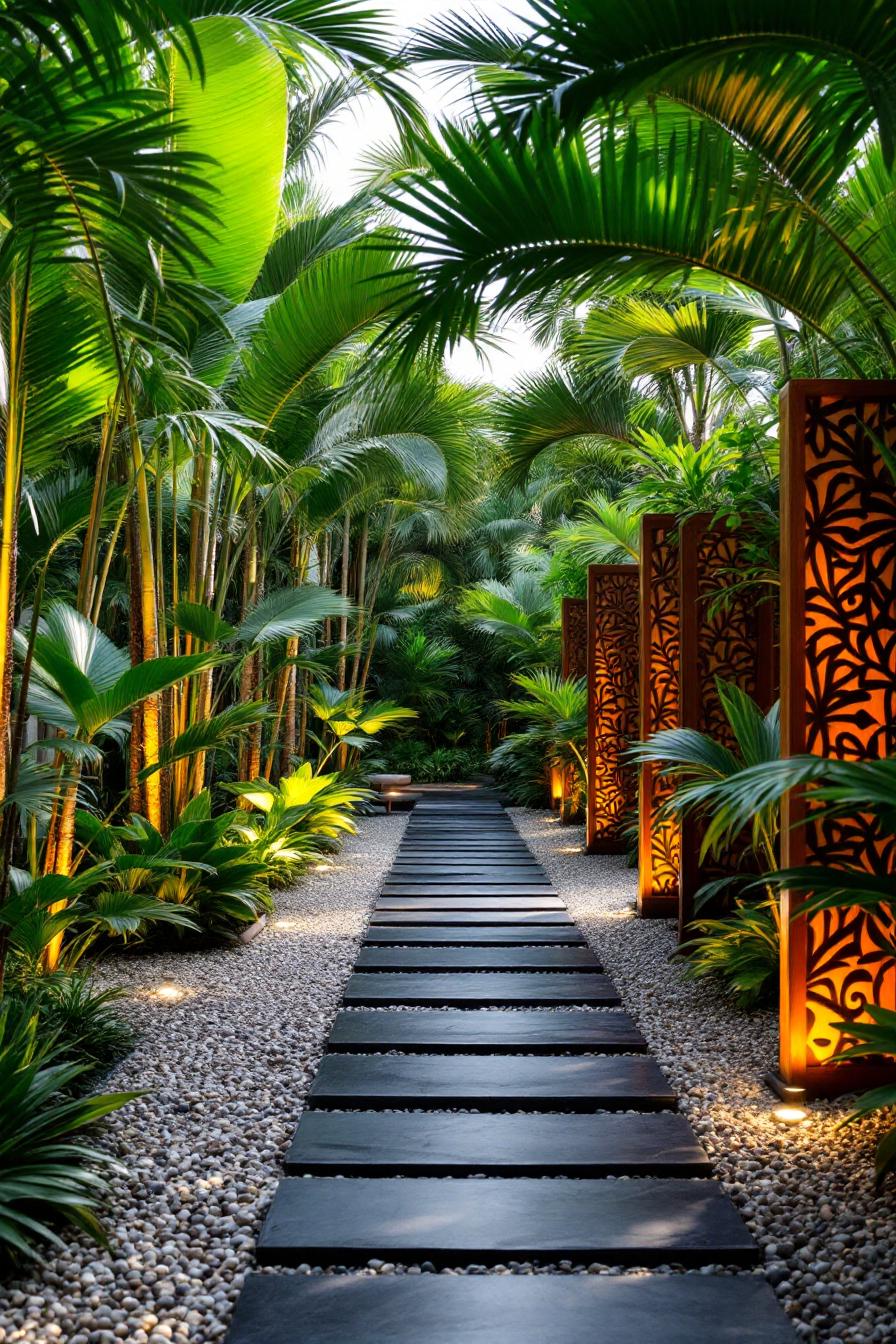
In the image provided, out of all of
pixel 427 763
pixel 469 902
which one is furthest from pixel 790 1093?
pixel 427 763

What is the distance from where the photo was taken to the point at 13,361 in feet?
9.80

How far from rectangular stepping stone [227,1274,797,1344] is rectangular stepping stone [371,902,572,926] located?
11.1ft

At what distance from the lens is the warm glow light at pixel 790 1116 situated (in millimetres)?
2820

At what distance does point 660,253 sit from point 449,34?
98 centimetres

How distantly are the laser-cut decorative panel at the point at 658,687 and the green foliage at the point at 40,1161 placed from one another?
345 centimetres

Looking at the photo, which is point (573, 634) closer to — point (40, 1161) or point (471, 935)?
point (471, 935)

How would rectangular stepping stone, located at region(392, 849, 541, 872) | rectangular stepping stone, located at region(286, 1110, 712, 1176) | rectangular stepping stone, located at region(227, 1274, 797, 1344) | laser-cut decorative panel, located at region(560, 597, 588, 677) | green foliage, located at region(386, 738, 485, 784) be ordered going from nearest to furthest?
1. rectangular stepping stone, located at region(227, 1274, 797, 1344)
2. rectangular stepping stone, located at region(286, 1110, 712, 1176)
3. rectangular stepping stone, located at region(392, 849, 541, 872)
4. laser-cut decorative panel, located at region(560, 597, 588, 677)
5. green foliage, located at region(386, 738, 485, 784)

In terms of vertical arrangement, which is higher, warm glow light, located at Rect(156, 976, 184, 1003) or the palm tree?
the palm tree

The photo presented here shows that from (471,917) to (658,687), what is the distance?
A: 5.06 ft

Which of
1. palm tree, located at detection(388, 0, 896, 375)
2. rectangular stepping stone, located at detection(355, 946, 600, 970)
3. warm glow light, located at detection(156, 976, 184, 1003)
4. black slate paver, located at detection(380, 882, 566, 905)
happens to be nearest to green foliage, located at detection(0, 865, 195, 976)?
warm glow light, located at detection(156, 976, 184, 1003)

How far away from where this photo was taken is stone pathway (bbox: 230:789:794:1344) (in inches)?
74.9

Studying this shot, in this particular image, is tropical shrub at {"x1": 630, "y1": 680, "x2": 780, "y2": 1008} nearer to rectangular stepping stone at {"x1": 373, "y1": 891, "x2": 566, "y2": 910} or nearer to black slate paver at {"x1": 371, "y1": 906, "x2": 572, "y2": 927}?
black slate paver at {"x1": 371, "y1": 906, "x2": 572, "y2": 927}

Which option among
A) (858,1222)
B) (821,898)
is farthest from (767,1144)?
(821,898)

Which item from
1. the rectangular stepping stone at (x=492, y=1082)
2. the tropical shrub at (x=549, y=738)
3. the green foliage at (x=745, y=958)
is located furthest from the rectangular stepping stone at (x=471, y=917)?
the tropical shrub at (x=549, y=738)
